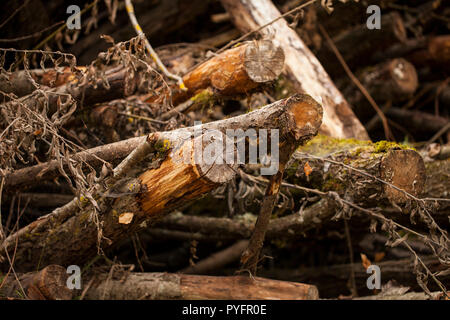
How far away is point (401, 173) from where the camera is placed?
247 cm

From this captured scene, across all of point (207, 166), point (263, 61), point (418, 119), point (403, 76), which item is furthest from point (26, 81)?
point (418, 119)

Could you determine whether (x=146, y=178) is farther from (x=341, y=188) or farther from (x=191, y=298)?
(x=341, y=188)

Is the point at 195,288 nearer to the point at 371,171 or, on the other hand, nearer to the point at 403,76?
the point at 371,171

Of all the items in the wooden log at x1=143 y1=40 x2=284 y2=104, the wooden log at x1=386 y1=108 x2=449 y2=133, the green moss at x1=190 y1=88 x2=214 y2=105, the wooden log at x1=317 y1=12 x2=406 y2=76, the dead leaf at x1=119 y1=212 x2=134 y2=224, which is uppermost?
the wooden log at x1=317 y1=12 x2=406 y2=76

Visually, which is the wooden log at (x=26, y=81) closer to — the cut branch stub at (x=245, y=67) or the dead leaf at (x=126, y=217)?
the cut branch stub at (x=245, y=67)

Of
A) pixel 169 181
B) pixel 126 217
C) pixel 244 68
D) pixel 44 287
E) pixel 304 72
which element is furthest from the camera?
pixel 304 72

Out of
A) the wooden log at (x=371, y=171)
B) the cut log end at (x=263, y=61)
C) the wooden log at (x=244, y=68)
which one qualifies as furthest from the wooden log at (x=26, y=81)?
the wooden log at (x=371, y=171)

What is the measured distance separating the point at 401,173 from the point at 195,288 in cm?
133

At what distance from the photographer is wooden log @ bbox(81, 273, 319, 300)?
2.47 m

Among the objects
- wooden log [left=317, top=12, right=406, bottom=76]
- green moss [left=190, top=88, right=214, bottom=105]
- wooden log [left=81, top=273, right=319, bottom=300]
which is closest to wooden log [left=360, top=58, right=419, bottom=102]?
wooden log [left=317, top=12, right=406, bottom=76]

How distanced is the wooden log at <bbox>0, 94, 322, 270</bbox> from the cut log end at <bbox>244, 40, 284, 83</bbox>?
775 mm

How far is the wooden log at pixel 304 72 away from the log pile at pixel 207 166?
1 centimetres

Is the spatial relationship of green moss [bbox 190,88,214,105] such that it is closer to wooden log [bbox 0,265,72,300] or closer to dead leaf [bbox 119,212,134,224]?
dead leaf [bbox 119,212,134,224]

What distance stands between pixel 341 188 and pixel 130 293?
1.43 metres
